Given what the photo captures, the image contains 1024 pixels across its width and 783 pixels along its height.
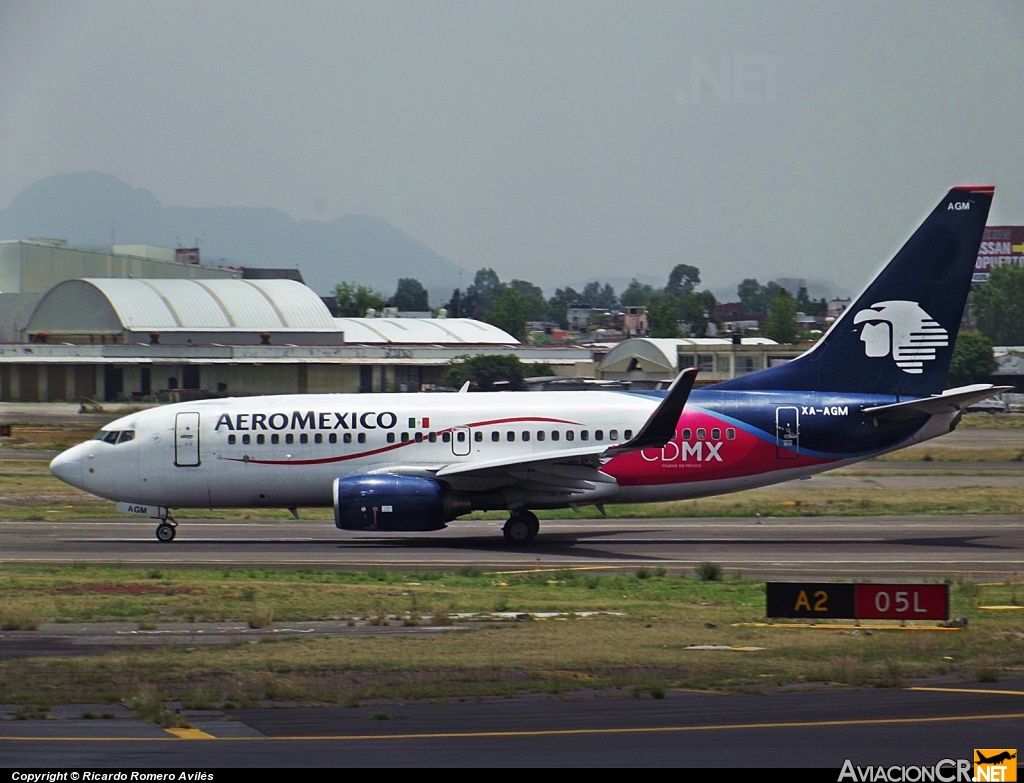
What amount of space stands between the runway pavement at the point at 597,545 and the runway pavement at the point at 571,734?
12.0 meters

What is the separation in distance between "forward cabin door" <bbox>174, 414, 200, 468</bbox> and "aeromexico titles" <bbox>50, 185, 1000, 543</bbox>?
4 cm

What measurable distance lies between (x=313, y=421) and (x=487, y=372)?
35.9 metres

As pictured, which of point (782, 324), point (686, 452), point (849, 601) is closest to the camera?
point (849, 601)

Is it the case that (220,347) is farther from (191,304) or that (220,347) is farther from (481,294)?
(481,294)

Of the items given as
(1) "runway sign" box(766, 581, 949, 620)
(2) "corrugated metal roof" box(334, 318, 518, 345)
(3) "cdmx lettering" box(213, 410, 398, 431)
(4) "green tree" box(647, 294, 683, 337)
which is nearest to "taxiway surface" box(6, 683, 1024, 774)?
(1) "runway sign" box(766, 581, 949, 620)

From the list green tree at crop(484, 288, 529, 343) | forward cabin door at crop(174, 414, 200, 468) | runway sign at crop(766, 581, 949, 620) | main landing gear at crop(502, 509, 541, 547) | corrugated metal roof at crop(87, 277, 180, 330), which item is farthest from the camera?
green tree at crop(484, 288, 529, 343)

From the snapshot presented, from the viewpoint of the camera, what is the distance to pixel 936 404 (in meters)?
29.6

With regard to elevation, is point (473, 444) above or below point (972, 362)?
below

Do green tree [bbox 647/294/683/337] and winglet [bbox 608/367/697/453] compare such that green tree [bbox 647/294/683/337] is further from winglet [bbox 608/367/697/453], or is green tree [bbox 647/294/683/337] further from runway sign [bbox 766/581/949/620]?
runway sign [bbox 766/581/949/620]

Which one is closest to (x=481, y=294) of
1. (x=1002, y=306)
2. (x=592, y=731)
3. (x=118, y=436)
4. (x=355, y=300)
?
(x=355, y=300)

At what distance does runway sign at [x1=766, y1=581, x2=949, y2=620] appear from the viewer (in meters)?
18.4

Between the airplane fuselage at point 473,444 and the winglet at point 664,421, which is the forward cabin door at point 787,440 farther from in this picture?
the winglet at point 664,421

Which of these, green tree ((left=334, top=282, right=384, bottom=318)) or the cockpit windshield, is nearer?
the cockpit windshield

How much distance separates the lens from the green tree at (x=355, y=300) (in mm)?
128250
